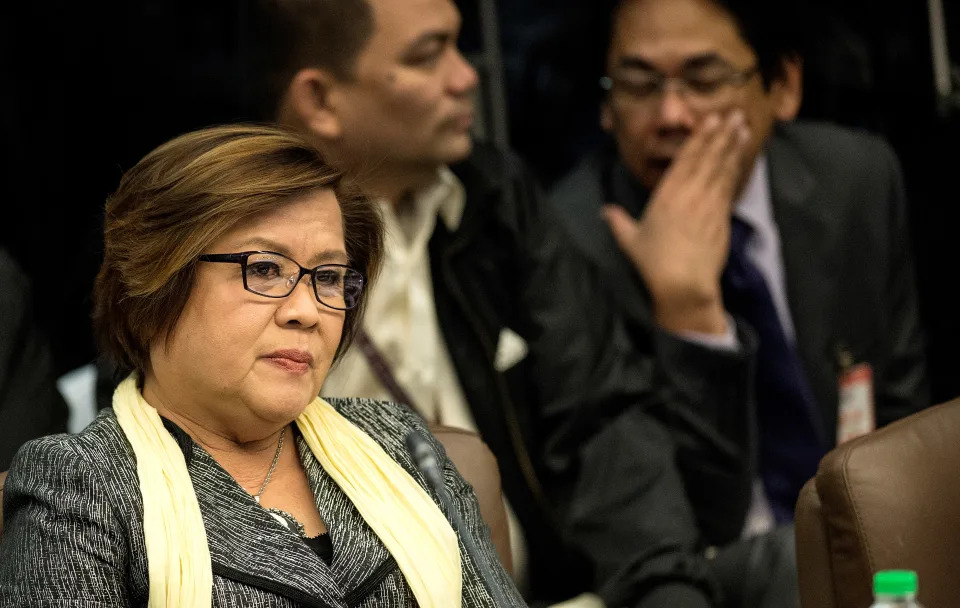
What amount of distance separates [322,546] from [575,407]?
90 cm

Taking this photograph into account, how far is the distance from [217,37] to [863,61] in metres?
1.56

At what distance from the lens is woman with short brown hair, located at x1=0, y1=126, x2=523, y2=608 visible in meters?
1.50

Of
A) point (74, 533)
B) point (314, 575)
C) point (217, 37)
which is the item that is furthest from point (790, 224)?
point (74, 533)

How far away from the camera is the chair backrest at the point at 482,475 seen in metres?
1.92

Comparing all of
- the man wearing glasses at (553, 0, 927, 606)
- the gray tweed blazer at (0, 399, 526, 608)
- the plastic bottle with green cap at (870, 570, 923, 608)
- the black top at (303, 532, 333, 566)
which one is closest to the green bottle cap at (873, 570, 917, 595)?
the plastic bottle with green cap at (870, 570, 923, 608)

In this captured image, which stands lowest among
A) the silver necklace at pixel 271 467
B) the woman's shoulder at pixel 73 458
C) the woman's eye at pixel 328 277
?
the silver necklace at pixel 271 467

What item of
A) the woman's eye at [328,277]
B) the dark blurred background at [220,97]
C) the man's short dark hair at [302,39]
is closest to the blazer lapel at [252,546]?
the woman's eye at [328,277]

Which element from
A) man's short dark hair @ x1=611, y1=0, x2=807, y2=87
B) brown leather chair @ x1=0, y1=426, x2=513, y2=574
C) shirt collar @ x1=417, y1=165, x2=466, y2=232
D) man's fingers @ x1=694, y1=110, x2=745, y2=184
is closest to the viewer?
brown leather chair @ x1=0, y1=426, x2=513, y2=574

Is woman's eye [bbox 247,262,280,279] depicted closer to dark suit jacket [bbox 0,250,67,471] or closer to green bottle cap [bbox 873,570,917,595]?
dark suit jacket [bbox 0,250,67,471]

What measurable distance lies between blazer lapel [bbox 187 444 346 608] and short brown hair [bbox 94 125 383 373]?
0.18 metres

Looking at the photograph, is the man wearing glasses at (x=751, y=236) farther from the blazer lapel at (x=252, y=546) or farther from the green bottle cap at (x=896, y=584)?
the green bottle cap at (x=896, y=584)

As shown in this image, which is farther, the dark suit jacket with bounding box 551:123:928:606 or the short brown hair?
the dark suit jacket with bounding box 551:123:928:606

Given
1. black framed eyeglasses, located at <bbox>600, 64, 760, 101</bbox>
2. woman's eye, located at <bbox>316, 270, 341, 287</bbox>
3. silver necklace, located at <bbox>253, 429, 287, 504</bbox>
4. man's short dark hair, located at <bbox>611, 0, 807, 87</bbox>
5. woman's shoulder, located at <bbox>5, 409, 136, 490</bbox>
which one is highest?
man's short dark hair, located at <bbox>611, 0, 807, 87</bbox>

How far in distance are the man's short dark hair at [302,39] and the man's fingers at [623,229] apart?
0.60 meters
